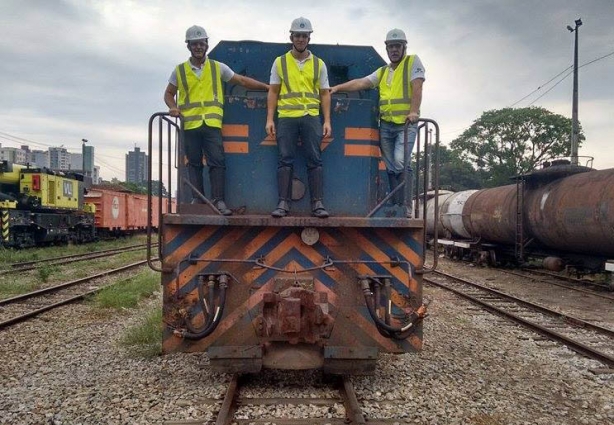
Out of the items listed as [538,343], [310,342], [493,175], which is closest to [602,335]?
[538,343]

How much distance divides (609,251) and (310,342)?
362 inches

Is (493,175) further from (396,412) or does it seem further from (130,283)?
(396,412)

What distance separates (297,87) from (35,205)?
18.6m

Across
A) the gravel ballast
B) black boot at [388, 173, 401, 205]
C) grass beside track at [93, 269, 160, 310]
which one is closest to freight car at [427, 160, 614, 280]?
the gravel ballast

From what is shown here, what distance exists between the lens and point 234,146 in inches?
205

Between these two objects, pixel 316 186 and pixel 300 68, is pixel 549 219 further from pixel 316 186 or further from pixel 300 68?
pixel 300 68

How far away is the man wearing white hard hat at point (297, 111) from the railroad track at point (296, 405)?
1532 millimetres

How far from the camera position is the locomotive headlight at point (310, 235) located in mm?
4637

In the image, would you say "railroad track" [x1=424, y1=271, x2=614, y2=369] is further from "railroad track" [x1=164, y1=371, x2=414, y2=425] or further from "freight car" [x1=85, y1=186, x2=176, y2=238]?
"freight car" [x1=85, y1=186, x2=176, y2=238]

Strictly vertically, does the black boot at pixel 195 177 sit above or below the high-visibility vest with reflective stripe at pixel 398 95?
below

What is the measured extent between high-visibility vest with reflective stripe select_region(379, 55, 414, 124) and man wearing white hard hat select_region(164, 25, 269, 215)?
1181 mm

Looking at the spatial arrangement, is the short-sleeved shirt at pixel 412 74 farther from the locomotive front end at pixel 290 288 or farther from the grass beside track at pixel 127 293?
the grass beside track at pixel 127 293

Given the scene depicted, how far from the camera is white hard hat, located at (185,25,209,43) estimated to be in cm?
493

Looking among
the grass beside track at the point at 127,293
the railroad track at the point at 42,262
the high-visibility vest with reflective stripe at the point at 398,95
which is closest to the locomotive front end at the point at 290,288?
the high-visibility vest with reflective stripe at the point at 398,95
